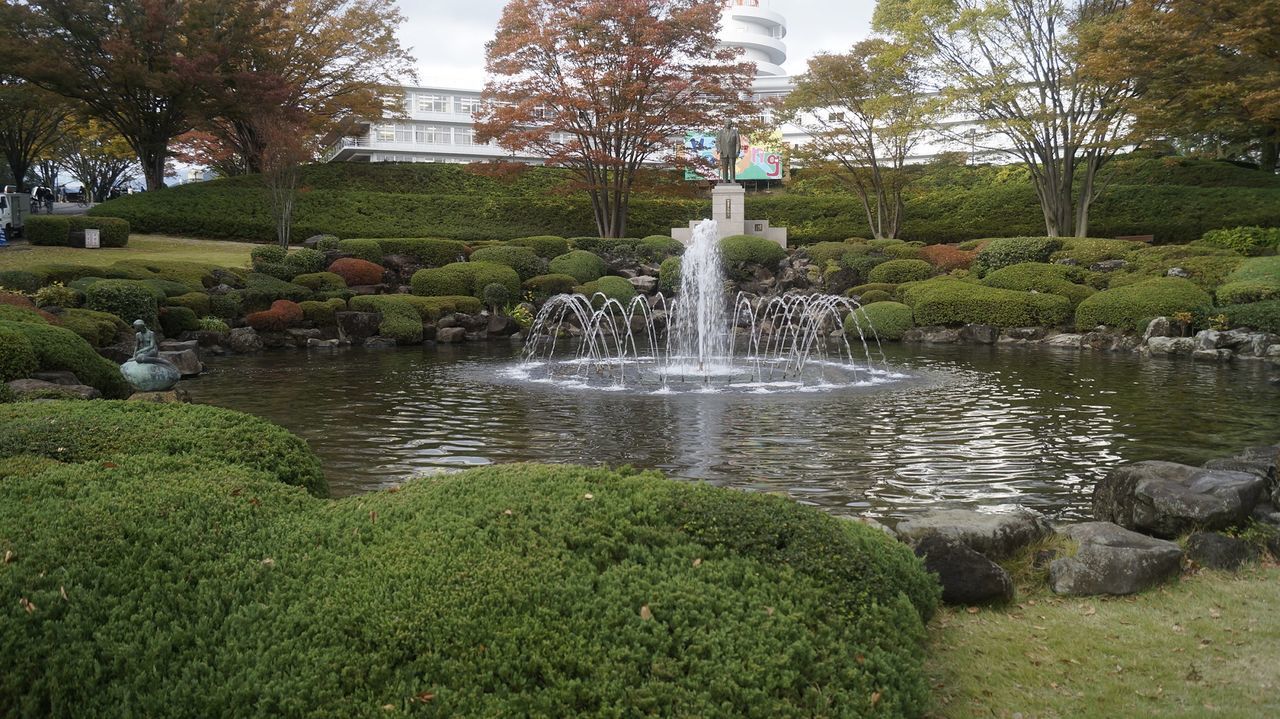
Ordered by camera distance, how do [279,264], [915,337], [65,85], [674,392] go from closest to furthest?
[674,392], [915,337], [279,264], [65,85]

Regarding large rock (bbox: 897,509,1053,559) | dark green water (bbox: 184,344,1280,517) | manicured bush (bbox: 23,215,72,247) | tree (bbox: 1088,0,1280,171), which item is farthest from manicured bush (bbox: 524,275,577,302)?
large rock (bbox: 897,509,1053,559)

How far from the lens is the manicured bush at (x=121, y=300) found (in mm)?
16531

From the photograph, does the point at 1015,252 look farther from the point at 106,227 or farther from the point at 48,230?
the point at 48,230

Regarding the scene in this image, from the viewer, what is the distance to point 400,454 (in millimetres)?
8594

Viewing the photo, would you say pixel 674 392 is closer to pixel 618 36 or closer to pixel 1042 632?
pixel 1042 632

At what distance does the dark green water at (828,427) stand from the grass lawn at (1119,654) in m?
2.21

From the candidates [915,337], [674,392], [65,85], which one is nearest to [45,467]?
[674,392]

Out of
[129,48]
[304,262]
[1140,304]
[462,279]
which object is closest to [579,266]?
[462,279]

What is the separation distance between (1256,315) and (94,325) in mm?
21997

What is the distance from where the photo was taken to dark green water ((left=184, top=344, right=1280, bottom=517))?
7.65 meters

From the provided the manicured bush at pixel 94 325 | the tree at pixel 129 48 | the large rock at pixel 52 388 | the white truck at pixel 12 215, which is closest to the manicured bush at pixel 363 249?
the manicured bush at pixel 94 325

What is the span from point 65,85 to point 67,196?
42.4 m

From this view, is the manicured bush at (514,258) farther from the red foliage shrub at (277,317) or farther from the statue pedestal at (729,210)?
the statue pedestal at (729,210)

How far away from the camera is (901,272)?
25344mm
